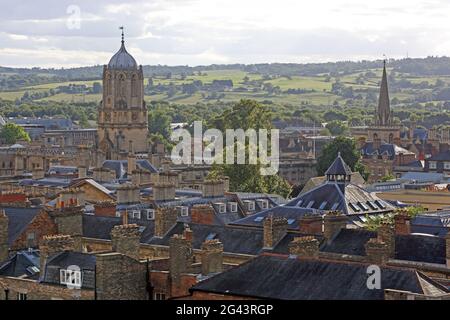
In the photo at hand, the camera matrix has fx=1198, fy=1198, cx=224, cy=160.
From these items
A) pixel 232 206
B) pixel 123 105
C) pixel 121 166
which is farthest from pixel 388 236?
pixel 123 105

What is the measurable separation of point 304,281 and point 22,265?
1348cm

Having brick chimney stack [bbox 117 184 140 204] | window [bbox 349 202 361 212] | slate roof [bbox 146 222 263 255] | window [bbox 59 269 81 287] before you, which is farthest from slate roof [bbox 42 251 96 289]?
window [bbox 349 202 361 212]

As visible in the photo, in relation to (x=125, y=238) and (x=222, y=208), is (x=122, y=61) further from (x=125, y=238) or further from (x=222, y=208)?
(x=125, y=238)

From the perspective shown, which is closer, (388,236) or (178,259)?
(178,259)

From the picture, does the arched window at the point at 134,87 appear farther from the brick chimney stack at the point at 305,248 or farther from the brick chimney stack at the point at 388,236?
the brick chimney stack at the point at 305,248

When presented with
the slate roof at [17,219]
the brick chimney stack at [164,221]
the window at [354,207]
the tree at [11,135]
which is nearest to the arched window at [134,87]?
the tree at [11,135]

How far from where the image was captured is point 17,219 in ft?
178

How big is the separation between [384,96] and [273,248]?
5269 inches

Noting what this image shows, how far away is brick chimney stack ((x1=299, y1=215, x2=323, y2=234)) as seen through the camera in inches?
2242

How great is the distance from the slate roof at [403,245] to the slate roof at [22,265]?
13.3 meters

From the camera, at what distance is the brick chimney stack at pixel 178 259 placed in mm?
43781

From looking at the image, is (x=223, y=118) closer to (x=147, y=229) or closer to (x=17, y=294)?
(x=147, y=229)

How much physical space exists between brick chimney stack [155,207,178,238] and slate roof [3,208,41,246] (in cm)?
751

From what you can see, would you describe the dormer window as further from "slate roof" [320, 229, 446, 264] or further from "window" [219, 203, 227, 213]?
"slate roof" [320, 229, 446, 264]
